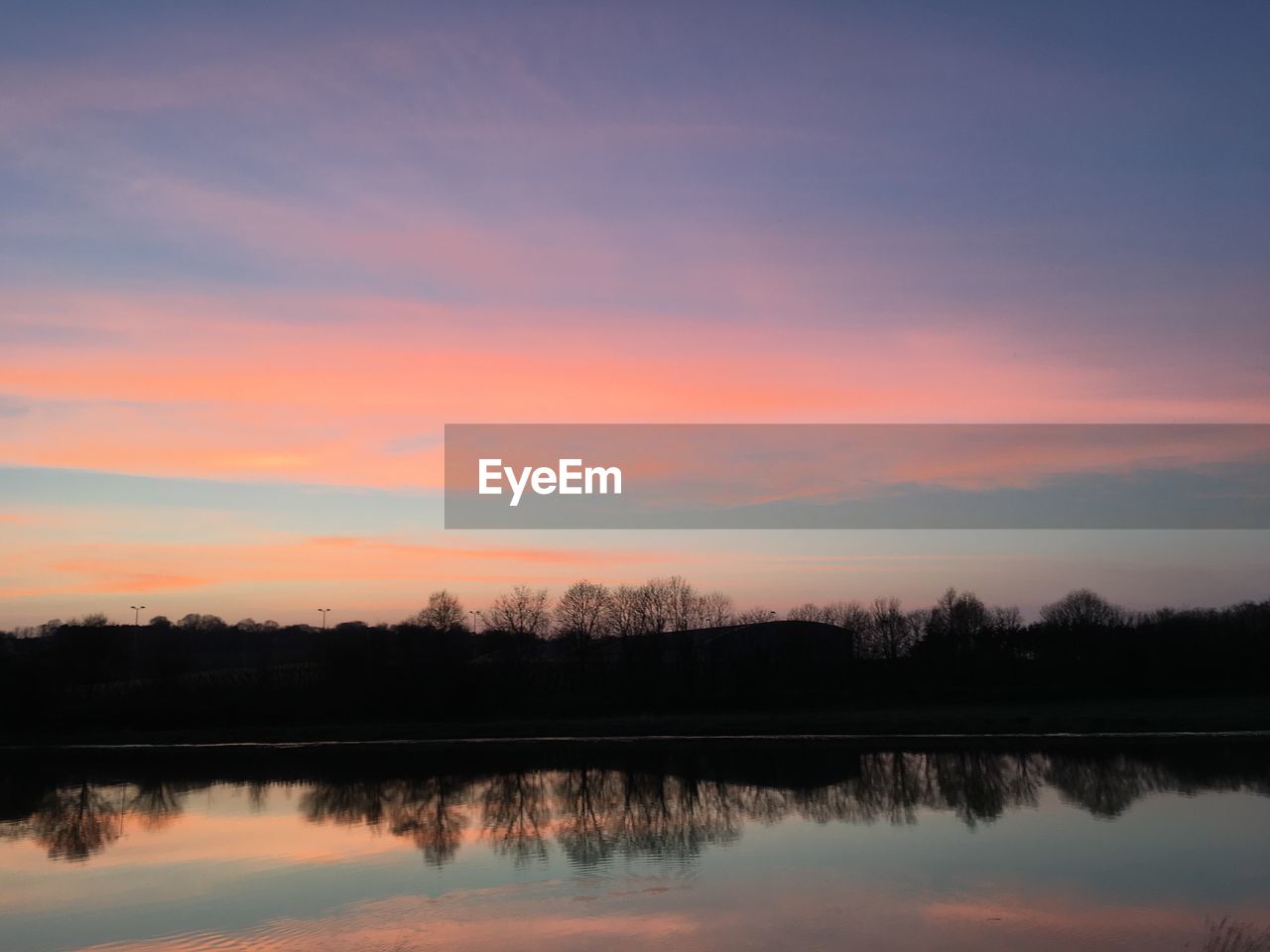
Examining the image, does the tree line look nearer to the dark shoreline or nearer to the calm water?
the dark shoreline

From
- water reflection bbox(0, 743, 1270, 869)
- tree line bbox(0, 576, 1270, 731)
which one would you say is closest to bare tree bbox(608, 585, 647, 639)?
tree line bbox(0, 576, 1270, 731)

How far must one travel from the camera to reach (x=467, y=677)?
7119cm

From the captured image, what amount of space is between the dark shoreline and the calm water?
985 centimetres

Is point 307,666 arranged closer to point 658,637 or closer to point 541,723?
point 658,637

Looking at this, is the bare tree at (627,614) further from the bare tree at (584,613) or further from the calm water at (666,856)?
the calm water at (666,856)

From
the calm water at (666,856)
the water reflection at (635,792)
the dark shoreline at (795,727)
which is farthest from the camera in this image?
the dark shoreline at (795,727)

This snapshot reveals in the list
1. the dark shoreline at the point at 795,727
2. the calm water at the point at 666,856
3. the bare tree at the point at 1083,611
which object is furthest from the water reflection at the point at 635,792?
the bare tree at the point at 1083,611

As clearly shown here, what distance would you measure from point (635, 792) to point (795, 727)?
75.1 ft

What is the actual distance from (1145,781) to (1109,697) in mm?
39905

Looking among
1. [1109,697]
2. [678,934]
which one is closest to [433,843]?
[678,934]

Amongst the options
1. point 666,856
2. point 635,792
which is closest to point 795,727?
point 635,792

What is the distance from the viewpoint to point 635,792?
3064cm

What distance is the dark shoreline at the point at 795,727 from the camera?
47094 millimetres

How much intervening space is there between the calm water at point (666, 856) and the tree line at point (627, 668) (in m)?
28.2
